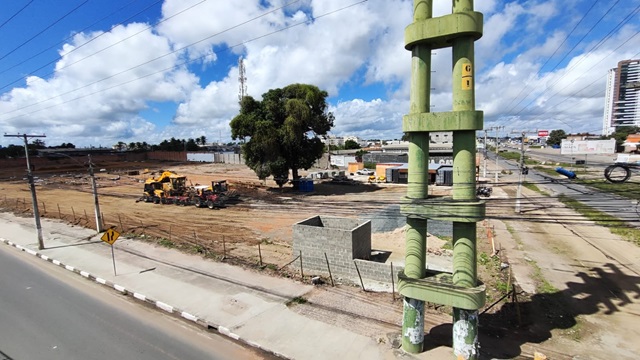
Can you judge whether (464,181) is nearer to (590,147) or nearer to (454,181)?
(454,181)

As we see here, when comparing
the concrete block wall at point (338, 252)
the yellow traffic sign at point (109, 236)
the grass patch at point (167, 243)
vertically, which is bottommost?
the grass patch at point (167, 243)

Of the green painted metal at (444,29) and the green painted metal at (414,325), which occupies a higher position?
the green painted metal at (444,29)

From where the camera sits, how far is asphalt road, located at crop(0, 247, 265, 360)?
9195 mm

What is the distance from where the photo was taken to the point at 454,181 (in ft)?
26.4

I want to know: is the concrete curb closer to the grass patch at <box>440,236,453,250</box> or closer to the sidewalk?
the sidewalk

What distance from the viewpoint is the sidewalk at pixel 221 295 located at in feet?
30.6

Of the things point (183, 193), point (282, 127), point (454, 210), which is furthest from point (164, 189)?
point (454, 210)

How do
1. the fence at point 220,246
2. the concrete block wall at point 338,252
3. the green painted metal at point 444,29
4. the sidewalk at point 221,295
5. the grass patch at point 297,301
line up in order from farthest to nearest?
the fence at point 220,246 < the concrete block wall at point 338,252 < the grass patch at point 297,301 < the sidewalk at point 221,295 < the green painted metal at point 444,29

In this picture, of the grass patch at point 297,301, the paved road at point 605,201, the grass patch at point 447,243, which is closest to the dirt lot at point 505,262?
the grass patch at point 297,301

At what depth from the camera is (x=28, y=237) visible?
21672 mm

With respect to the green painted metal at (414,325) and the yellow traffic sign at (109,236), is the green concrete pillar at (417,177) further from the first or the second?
the yellow traffic sign at (109,236)

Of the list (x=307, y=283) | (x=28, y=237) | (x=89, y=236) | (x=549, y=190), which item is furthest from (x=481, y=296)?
(x=549, y=190)

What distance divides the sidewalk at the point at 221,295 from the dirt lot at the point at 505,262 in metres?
0.70

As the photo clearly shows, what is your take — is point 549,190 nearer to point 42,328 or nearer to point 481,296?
point 481,296
